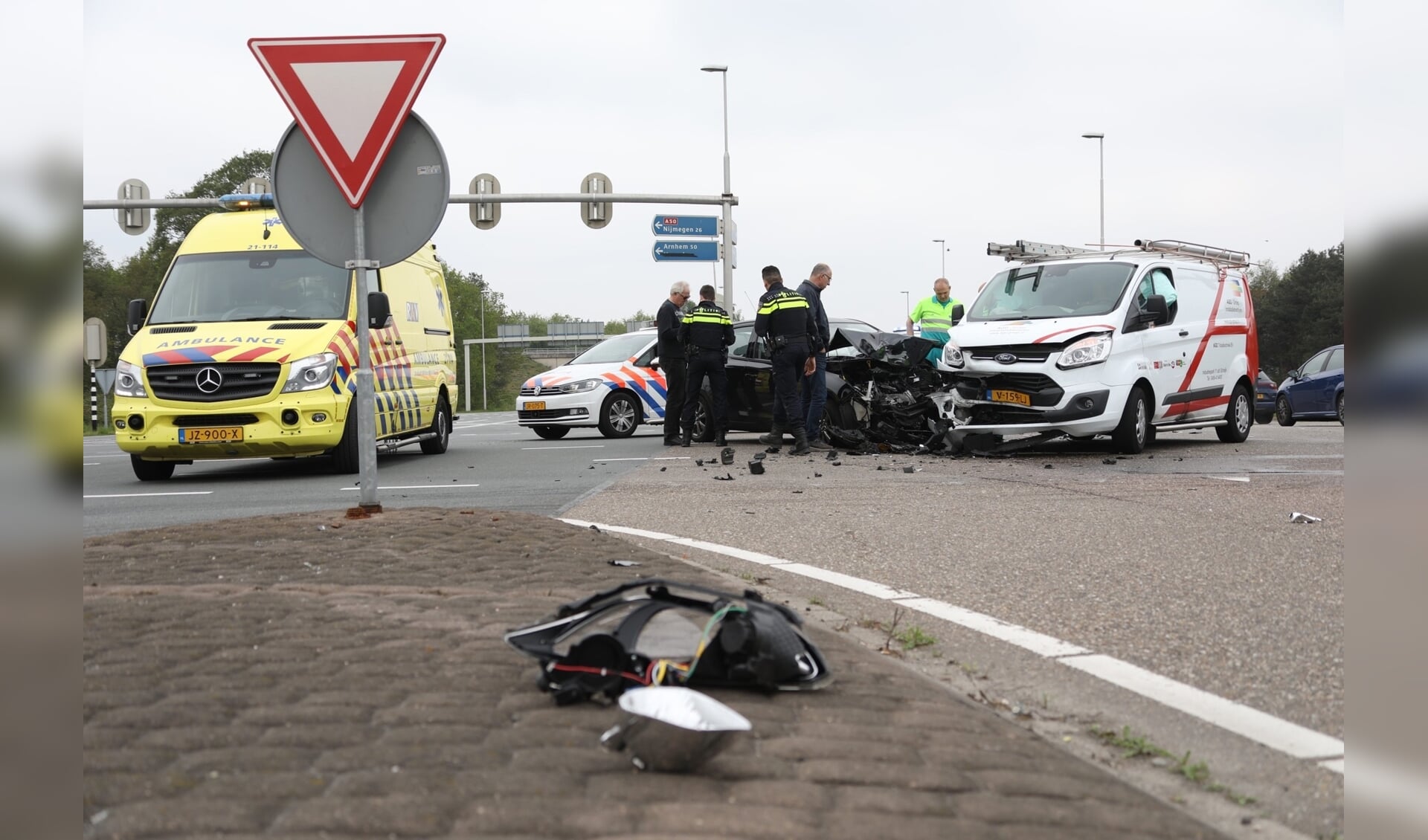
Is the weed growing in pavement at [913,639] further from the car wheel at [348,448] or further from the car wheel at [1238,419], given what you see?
the car wheel at [1238,419]

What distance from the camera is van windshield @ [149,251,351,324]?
13.1 m

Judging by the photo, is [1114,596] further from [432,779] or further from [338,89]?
[338,89]

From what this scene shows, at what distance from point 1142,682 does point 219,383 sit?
33.6 ft

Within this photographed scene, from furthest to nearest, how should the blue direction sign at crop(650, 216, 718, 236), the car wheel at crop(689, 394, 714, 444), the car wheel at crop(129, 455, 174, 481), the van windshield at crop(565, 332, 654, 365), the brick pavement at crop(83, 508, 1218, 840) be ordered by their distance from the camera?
the blue direction sign at crop(650, 216, 718, 236) → the van windshield at crop(565, 332, 654, 365) → the car wheel at crop(689, 394, 714, 444) → the car wheel at crop(129, 455, 174, 481) → the brick pavement at crop(83, 508, 1218, 840)

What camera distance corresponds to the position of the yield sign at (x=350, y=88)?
6555 mm

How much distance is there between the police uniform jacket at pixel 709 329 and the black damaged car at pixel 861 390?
660 millimetres

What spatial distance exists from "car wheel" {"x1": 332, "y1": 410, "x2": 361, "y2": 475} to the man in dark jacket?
16.6 feet

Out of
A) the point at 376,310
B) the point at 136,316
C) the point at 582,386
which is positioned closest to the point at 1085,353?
the point at 376,310

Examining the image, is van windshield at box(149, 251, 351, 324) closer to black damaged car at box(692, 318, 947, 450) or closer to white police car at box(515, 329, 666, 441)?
black damaged car at box(692, 318, 947, 450)

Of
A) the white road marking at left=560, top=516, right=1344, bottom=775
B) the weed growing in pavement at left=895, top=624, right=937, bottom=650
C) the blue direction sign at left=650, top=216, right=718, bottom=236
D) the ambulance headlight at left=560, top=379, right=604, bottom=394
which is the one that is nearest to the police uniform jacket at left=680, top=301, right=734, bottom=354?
the ambulance headlight at left=560, top=379, right=604, bottom=394

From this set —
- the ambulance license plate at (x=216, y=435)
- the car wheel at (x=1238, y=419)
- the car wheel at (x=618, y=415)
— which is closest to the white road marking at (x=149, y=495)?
the ambulance license plate at (x=216, y=435)

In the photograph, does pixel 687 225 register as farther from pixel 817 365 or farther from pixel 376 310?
pixel 376 310

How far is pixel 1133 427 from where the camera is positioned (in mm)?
13445
